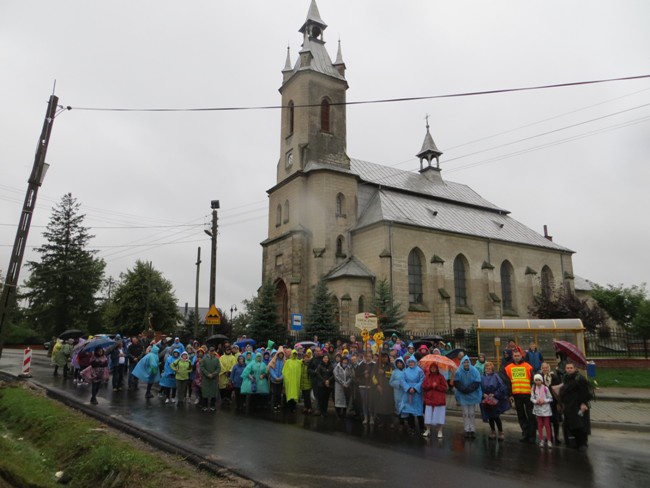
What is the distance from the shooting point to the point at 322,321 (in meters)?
28.0

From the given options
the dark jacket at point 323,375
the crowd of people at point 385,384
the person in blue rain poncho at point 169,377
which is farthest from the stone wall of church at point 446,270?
the person in blue rain poncho at point 169,377

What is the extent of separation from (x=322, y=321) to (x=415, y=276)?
30.3 feet

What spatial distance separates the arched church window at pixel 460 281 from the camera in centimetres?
3644

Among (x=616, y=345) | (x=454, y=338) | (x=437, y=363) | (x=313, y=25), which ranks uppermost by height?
(x=313, y=25)

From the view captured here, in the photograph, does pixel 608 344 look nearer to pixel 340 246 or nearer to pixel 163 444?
pixel 340 246

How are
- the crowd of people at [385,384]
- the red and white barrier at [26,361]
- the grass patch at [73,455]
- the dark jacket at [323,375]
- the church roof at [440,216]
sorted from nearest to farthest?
the grass patch at [73,455] < the crowd of people at [385,384] < the dark jacket at [323,375] < the red and white barrier at [26,361] < the church roof at [440,216]

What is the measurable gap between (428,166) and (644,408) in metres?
36.2

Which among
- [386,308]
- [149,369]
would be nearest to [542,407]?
[149,369]

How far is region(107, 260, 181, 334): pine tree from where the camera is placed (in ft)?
149

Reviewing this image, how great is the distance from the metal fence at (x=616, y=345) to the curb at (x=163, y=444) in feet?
66.2

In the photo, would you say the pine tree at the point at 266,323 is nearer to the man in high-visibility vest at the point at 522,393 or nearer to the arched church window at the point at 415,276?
the arched church window at the point at 415,276

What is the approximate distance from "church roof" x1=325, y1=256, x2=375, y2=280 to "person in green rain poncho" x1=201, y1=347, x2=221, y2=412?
1720 cm

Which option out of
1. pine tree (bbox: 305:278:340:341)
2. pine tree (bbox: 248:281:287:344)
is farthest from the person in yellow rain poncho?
pine tree (bbox: 248:281:287:344)

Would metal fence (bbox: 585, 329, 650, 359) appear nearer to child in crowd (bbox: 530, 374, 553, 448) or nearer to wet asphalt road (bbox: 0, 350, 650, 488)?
wet asphalt road (bbox: 0, 350, 650, 488)
